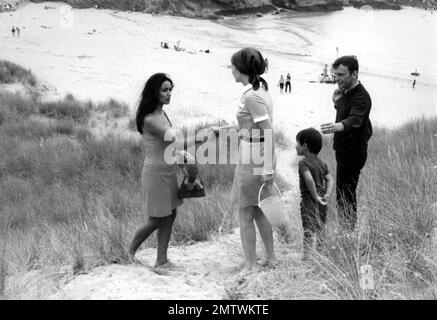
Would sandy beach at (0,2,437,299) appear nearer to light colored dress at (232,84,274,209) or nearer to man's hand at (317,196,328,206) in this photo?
light colored dress at (232,84,274,209)

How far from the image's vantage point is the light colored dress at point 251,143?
365cm

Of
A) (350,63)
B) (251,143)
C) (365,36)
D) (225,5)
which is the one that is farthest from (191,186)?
(225,5)

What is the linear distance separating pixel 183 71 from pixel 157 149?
2111 cm

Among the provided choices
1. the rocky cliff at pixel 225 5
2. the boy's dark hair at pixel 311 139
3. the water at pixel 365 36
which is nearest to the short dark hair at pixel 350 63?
the boy's dark hair at pixel 311 139

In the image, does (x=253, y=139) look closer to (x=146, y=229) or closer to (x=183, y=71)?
(x=146, y=229)

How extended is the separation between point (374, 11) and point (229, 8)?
16562 mm

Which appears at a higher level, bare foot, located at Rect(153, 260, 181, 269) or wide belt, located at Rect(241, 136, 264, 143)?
wide belt, located at Rect(241, 136, 264, 143)

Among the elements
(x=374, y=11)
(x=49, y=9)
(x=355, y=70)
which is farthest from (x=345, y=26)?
(x=355, y=70)

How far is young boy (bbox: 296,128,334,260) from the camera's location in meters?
3.92

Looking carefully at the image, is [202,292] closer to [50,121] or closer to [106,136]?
[106,136]

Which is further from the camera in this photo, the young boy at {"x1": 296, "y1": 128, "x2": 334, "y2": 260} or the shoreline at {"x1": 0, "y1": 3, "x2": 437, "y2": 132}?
the shoreline at {"x1": 0, "y1": 3, "x2": 437, "y2": 132}

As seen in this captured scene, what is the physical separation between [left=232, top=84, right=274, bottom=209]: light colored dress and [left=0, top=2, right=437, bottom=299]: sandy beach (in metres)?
0.72

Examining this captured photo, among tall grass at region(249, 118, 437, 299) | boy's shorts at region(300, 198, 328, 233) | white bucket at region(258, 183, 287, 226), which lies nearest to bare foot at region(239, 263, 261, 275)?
tall grass at region(249, 118, 437, 299)

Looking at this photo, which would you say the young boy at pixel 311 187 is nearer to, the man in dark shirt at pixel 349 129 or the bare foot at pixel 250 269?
the man in dark shirt at pixel 349 129
